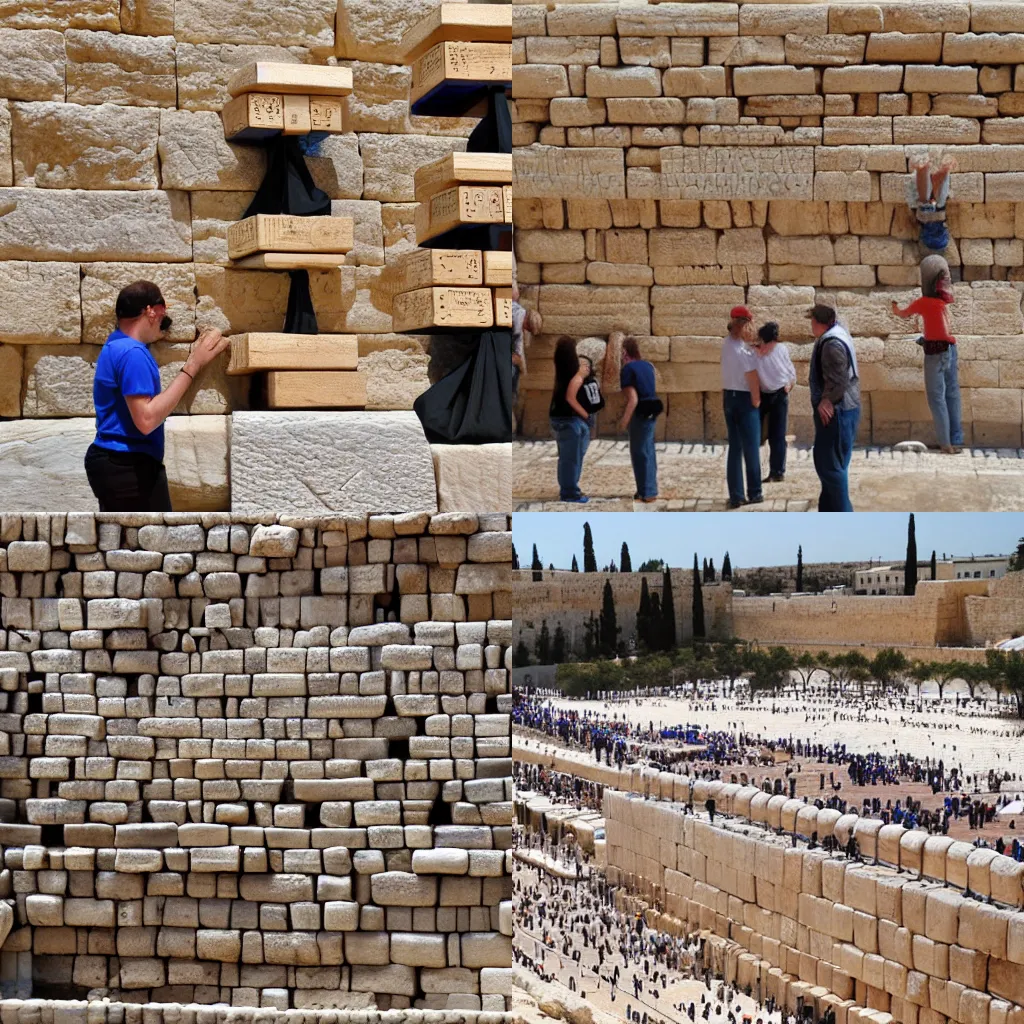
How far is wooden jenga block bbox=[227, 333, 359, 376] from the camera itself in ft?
24.2

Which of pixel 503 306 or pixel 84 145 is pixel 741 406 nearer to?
pixel 503 306

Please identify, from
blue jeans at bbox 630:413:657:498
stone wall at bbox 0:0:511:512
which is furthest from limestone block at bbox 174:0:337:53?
blue jeans at bbox 630:413:657:498

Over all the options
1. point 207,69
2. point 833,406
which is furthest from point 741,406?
point 207,69

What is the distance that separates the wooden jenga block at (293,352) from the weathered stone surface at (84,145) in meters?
0.99

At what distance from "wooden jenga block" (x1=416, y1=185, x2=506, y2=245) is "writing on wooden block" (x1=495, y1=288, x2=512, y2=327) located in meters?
0.35

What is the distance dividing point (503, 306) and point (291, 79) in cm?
151

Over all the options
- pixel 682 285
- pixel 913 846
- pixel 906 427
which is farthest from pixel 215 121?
pixel 913 846

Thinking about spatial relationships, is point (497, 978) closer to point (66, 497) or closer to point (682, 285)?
point (66, 497)

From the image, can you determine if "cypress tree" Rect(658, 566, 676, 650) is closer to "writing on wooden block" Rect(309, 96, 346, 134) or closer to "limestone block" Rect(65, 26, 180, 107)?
"writing on wooden block" Rect(309, 96, 346, 134)

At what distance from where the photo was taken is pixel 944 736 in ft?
23.9

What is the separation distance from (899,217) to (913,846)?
10.7ft

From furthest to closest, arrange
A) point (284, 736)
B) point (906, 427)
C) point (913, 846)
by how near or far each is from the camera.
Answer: point (906, 427) → point (913, 846) → point (284, 736)

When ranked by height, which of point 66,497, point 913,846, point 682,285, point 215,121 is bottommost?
point 913,846

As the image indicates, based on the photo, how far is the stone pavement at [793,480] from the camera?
7301mm
